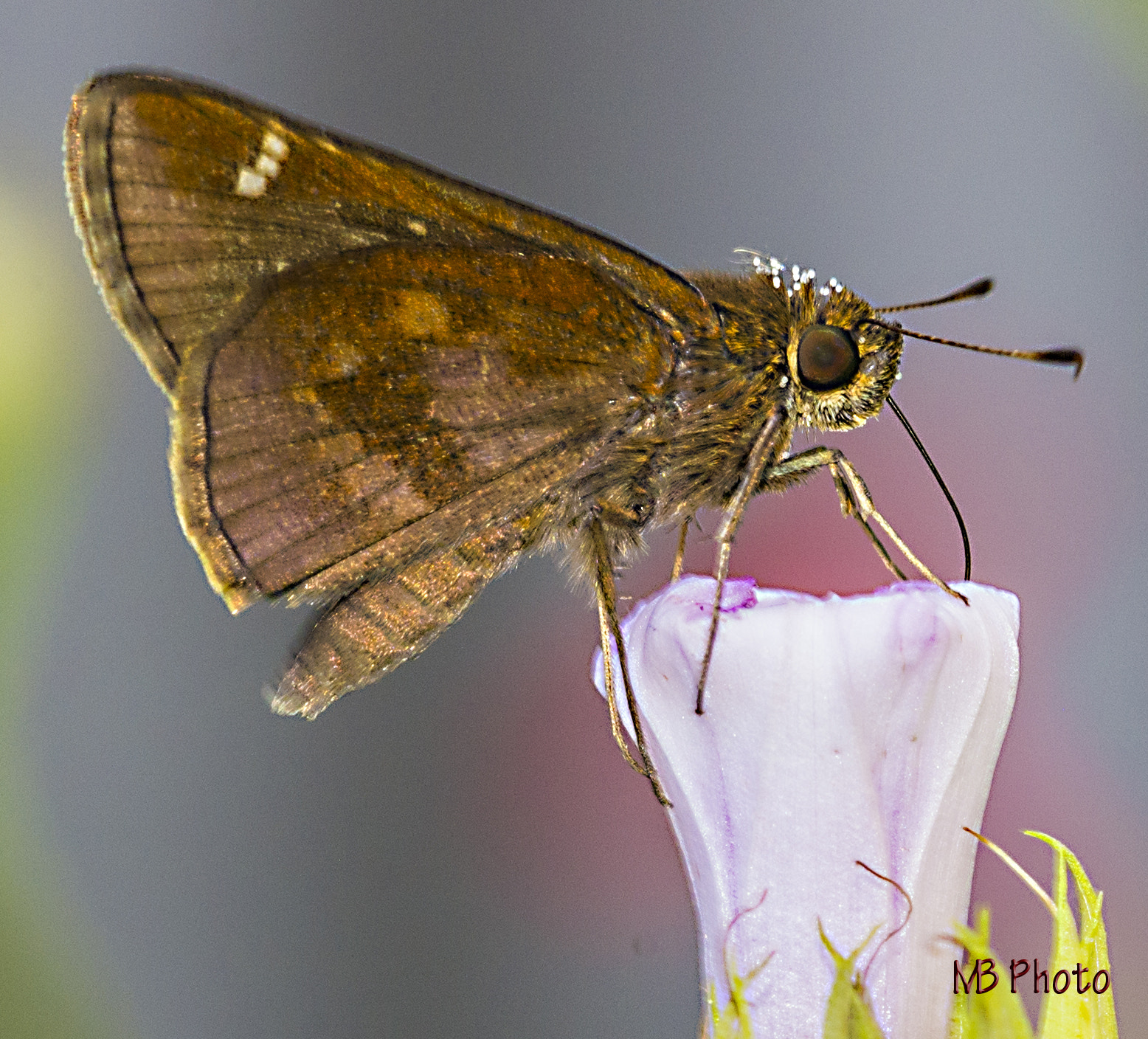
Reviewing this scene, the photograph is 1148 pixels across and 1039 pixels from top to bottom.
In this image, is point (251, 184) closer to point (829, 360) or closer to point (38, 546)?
point (829, 360)

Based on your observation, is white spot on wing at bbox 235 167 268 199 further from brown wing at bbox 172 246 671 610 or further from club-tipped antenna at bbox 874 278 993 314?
club-tipped antenna at bbox 874 278 993 314

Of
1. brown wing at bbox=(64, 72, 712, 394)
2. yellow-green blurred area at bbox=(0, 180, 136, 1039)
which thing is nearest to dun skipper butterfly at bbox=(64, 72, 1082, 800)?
brown wing at bbox=(64, 72, 712, 394)

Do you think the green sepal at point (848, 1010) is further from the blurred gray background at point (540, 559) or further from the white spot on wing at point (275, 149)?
the blurred gray background at point (540, 559)

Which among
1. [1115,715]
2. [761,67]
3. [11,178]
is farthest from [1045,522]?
[11,178]

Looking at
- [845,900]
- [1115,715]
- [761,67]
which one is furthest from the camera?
[761,67]

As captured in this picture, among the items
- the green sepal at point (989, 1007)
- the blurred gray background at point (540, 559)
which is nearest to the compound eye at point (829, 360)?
the green sepal at point (989, 1007)

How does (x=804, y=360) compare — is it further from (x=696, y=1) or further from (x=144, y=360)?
(x=696, y=1)

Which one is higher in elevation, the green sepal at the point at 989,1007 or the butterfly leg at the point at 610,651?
the butterfly leg at the point at 610,651
